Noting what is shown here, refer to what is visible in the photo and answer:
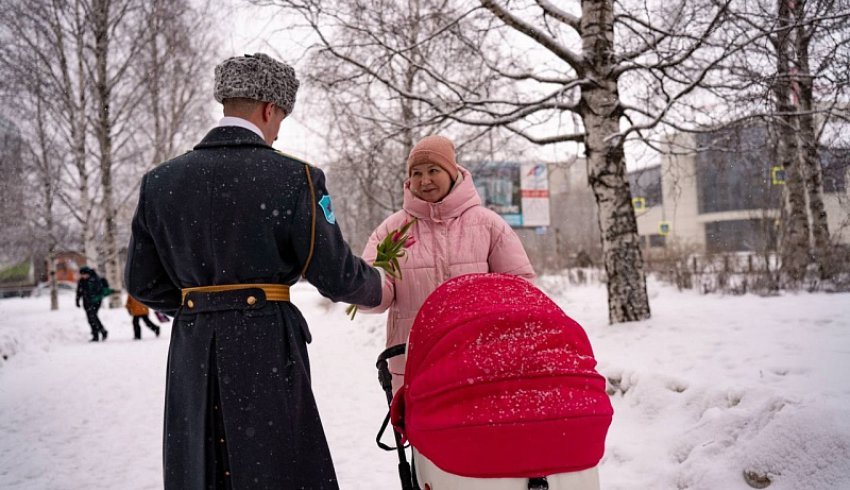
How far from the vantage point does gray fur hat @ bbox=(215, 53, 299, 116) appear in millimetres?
1939

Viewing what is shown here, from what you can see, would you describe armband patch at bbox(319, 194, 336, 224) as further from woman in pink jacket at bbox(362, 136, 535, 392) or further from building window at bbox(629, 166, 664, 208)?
building window at bbox(629, 166, 664, 208)

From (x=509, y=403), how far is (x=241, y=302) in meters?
0.97

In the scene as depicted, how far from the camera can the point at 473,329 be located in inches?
67.8

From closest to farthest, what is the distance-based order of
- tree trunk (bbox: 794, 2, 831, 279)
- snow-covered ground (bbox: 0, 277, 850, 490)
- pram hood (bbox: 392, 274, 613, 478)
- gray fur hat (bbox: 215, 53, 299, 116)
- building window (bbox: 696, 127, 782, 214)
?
pram hood (bbox: 392, 274, 613, 478) → gray fur hat (bbox: 215, 53, 299, 116) → snow-covered ground (bbox: 0, 277, 850, 490) → tree trunk (bbox: 794, 2, 831, 279) → building window (bbox: 696, 127, 782, 214)

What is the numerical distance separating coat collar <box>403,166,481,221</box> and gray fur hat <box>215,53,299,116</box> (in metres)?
1.07

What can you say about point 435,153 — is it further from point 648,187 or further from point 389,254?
point 648,187

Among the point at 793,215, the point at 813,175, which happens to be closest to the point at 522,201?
the point at 793,215

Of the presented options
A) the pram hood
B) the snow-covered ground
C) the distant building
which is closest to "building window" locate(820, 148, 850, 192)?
the distant building

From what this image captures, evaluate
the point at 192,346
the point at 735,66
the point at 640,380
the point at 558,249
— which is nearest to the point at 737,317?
the point at 640,380

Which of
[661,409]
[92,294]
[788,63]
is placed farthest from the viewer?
[92,294]

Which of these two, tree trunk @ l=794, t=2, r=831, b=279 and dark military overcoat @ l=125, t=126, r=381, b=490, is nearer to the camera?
dark military overcoat @ l=125, t=126, r=381, b=490

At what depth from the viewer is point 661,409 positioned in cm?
410

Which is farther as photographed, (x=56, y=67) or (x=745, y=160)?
(x=56, y=67)

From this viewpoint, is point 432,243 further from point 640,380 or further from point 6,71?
point 6,71
